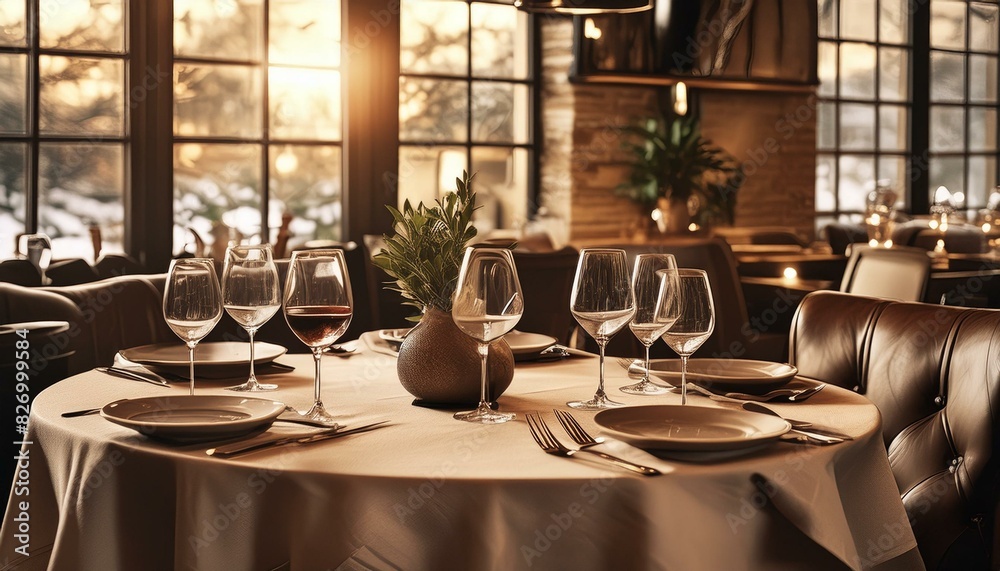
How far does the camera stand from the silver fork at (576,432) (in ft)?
4.21

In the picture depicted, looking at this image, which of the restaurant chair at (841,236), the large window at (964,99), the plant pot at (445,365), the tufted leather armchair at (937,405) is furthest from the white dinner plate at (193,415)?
the large window at (964,99)

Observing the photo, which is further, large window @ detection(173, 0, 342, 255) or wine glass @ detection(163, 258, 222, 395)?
large window @ detection(173, 0, 342, 255)

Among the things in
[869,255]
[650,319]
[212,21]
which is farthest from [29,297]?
[212,21]

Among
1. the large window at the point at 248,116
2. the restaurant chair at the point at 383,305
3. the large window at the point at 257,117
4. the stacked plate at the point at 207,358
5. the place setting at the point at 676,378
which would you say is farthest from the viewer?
the large window at the point at 257,117

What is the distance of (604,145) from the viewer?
20.0 feet

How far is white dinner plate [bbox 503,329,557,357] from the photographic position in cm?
195

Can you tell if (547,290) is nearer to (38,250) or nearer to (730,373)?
(730,373)

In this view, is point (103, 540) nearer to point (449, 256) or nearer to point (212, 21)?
point (449, 256)

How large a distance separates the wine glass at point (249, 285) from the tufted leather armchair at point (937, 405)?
113 centimetres

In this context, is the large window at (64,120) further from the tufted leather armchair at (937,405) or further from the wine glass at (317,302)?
the tufted leather armchair at (937,405)

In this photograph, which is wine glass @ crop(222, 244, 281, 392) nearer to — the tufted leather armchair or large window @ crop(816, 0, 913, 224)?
the tufted leather armchair

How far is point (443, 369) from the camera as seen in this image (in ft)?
5.00

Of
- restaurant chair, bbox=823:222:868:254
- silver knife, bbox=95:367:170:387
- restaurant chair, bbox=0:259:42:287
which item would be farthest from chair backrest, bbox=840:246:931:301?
restaurant chair, bbox=823:222:868:254

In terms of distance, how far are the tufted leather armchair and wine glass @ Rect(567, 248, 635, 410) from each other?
0.64 m
